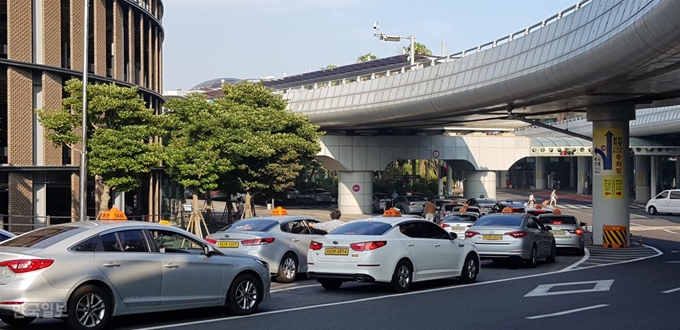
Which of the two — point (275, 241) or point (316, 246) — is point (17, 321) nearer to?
point (316, 246)

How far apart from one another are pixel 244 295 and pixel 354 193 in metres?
47.1

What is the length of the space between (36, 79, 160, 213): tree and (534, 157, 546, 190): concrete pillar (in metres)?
81.2

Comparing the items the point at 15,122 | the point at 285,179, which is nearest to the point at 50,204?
the point at 15,122

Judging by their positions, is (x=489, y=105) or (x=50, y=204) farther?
(x=489, y=105)

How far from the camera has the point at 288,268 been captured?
18.1 m

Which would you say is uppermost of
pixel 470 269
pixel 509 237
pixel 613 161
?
pixel 613 161

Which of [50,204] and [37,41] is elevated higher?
[37,41]

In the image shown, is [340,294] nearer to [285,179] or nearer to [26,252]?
[26,252]

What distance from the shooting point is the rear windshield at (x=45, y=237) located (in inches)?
425

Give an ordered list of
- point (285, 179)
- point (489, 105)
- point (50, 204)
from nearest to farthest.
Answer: point (50, 204) → point (489, 105) → point (285, 179)

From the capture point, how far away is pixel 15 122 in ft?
97.8

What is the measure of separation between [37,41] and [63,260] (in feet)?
72.7

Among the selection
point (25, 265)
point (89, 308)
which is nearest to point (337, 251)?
point (89, 308)

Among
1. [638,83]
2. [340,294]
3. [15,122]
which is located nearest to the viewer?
[340,294]
